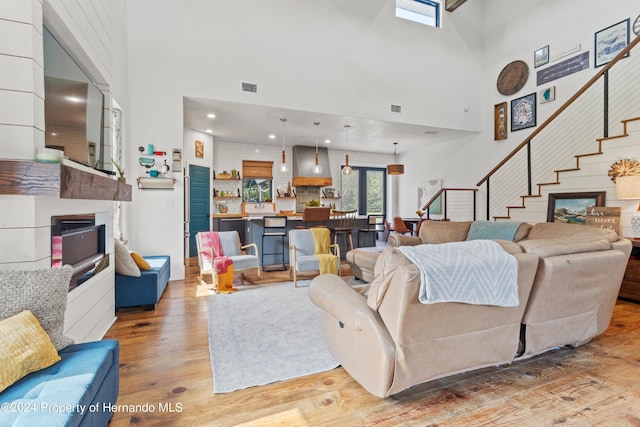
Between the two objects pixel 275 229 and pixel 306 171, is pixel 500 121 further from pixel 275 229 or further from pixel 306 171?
pixel 275 229

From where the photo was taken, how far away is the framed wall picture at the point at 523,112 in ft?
20.8

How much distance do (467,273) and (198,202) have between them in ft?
22.1

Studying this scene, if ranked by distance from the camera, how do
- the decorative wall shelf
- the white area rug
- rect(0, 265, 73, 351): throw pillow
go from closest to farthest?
rect(0, 265, 73, 351): throw pillow
the white area rug
the decorative wall shelf

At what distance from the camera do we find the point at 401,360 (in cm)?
165

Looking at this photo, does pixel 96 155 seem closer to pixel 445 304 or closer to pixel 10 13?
pixel 10 13

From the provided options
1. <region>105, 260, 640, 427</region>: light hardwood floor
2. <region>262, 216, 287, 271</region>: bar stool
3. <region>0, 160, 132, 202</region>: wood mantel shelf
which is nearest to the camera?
<region>0, 160, 132, 202</region>: wood mantel shelf

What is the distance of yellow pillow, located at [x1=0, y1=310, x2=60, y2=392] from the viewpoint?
122cm

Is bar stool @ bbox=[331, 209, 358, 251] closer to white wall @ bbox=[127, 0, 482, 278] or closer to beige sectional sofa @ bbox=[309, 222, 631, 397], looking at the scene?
white wall @ bbox=[127, 0, 482, 278]

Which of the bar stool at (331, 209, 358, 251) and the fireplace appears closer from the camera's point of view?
the fireplace

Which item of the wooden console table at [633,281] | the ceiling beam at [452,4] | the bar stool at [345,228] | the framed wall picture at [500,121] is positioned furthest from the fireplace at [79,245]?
the ceiling beam at [452,4]

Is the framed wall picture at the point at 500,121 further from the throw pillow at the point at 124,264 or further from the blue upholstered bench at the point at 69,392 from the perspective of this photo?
the blue upholstered bench at the point at 69,392

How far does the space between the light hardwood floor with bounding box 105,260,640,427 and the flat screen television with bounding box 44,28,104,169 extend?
1.63 meters

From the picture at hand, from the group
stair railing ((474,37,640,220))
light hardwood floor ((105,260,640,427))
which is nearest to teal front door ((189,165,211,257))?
light hardwood floor ((105,260,640,427))

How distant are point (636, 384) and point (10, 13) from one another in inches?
170
